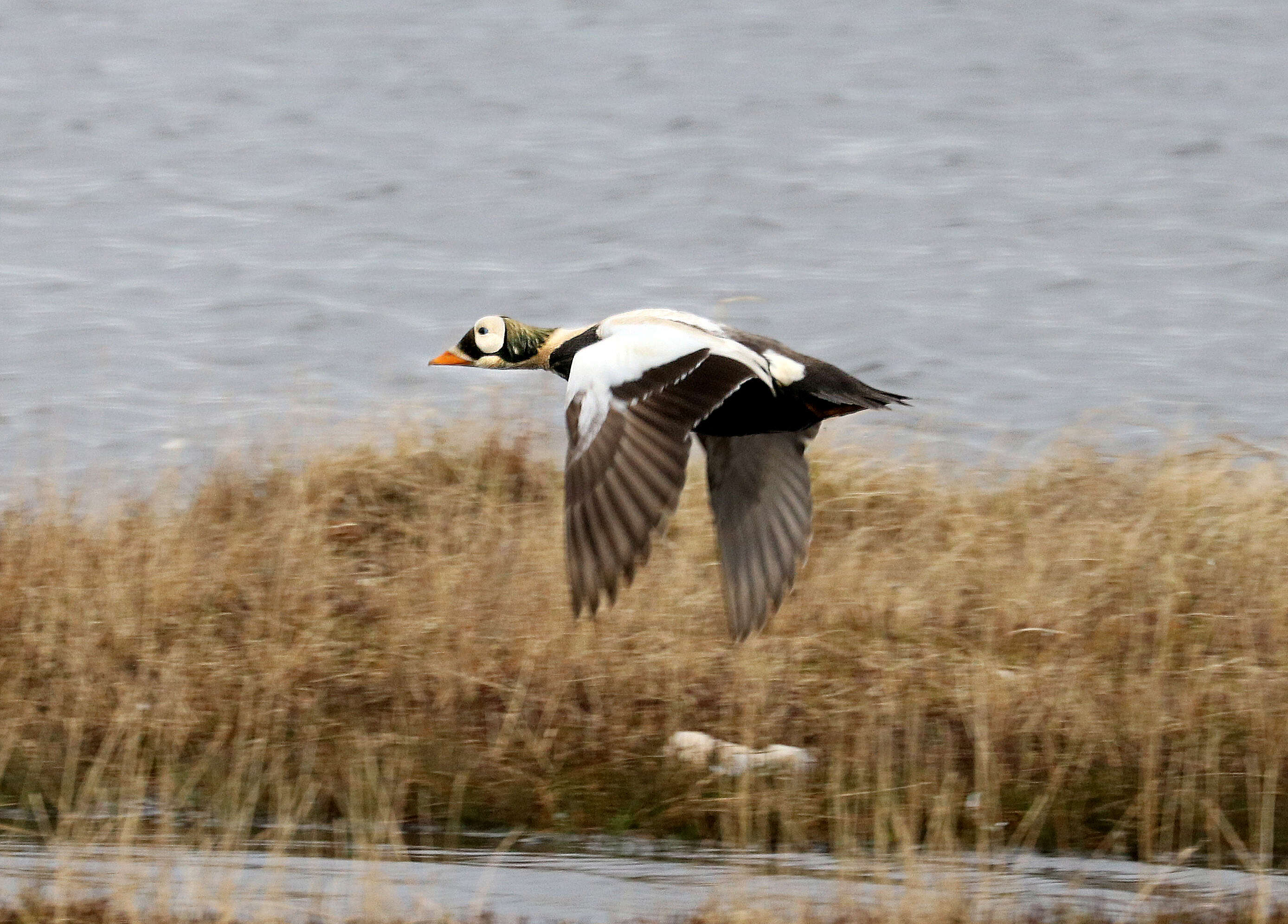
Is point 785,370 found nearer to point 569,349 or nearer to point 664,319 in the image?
point 664,319

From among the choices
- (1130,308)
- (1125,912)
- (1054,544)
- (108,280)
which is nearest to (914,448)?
(1054,544)

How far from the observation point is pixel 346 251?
64.6 ft

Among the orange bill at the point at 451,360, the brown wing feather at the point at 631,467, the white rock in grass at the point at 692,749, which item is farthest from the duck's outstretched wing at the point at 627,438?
the orange bill at the point at 451,360

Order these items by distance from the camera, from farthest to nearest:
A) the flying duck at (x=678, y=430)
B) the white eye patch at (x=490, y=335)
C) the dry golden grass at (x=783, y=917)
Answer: the white eye patch at (x=490, y=335) → the flying duck at (x=678, y=430) → the dry golden grass at (x=783, y=917)

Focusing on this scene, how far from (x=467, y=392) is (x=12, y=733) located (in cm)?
312

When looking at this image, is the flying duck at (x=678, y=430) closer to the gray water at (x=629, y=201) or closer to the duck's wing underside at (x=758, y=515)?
the duck's wing underside at (x=758, y=515)

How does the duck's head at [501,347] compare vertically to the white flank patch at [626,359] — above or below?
above

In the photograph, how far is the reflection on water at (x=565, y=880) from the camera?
4.73 metres

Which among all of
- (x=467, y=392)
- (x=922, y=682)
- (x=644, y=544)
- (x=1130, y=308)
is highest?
(x=1130, y=308)

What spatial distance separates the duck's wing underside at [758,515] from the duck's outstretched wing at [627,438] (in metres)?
0.90

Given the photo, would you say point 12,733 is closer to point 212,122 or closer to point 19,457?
point 19,457

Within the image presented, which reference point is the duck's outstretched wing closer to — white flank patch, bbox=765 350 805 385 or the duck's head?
white flank patch, bbox=765 350 805 385

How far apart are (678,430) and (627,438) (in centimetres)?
14

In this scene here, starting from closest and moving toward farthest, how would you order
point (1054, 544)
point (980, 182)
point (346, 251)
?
1. point (1054, 544)
2. point (346, 251)
3. point (980, 182)
